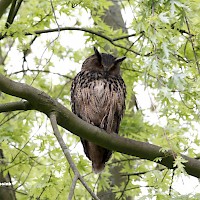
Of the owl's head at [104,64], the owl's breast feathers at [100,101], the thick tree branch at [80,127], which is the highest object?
the owl's head at [104,64]

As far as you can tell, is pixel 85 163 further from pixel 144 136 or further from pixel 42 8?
pixel 42 8

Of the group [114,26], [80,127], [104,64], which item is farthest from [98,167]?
[114,26]

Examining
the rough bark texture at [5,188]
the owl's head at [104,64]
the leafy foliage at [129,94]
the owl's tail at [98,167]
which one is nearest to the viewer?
the leafy foliage at [129,94]

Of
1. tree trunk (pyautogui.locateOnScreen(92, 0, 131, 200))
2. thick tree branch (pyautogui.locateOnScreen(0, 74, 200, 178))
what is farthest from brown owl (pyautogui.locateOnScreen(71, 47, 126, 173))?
tree trunk (pyautogui.locateOnScreen(92, 0, 131, 200))

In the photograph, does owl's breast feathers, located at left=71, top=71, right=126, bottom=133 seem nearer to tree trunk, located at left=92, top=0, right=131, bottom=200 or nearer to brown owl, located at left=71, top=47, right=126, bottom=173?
brown owl, located at left=71, top=47, right=126, bottom=173

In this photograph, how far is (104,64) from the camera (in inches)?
178

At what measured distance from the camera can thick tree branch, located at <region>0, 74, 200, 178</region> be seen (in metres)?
3.12

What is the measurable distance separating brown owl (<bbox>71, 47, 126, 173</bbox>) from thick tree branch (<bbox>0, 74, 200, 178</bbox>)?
24.5 inches

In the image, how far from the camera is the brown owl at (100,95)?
435 centimetres

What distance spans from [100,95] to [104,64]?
1.13ft

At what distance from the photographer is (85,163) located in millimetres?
4566

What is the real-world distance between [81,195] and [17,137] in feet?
3.37

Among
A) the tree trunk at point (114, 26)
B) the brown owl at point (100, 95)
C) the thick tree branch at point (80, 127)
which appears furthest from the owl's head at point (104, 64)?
the tree trunk at point (114, 26)

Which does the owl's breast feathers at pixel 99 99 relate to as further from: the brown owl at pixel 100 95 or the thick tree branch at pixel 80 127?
the thick tree branch at pixel 80 127
